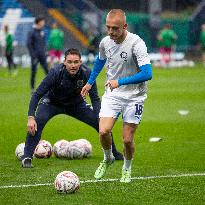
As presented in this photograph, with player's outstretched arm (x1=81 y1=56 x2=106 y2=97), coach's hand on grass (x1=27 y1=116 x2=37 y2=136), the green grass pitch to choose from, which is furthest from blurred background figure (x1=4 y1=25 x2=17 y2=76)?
player's outstretched arm (x1=81 y1=56 x2=106 y2=97)

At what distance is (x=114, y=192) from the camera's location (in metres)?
10.5

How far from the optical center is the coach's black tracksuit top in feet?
41.4

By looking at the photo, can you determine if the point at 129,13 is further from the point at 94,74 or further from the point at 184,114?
the point at 94,74

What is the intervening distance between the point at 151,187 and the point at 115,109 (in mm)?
1193

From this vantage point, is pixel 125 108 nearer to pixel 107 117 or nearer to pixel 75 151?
pixel 107 117

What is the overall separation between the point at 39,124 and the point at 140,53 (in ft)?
9.30

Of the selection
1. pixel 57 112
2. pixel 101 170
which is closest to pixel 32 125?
pixel 57 112

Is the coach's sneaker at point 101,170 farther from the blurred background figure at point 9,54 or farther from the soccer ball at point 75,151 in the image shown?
the blurred background figure at point 9,54

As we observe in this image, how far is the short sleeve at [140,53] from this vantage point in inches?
430

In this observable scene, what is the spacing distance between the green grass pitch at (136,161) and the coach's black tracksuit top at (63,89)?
38.4 inches

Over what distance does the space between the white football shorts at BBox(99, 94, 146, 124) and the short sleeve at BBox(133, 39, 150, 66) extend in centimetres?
59

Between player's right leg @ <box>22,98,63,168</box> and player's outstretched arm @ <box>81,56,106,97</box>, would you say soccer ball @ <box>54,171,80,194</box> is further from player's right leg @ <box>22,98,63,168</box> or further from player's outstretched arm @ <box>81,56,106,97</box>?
player's right leg @ <box>22,98,63,168</box>

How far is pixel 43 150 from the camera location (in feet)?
45.2

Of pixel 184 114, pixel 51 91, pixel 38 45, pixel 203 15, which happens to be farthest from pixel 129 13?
pixel 51 91
